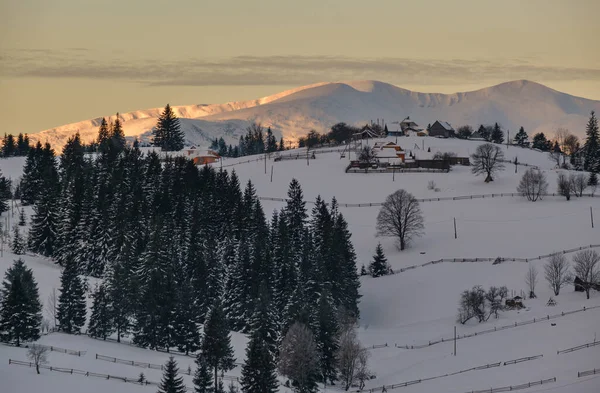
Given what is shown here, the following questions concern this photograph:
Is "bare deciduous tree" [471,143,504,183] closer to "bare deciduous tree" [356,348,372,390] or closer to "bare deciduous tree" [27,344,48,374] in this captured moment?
"bare deciduous tree" [356,348,372,390]

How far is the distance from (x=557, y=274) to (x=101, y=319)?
40.8m

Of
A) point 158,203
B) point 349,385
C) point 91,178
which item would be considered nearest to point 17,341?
point 349,385

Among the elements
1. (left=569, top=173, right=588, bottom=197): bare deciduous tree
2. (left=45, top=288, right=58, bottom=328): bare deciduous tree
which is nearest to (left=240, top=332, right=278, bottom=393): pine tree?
(left=45, top=288, right=58, bottom=328): bare deciduous tree

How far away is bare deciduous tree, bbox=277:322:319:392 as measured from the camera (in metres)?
65.7

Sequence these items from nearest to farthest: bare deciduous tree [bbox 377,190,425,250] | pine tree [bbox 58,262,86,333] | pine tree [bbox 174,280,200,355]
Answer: pine tree [bbox 174,280,200,355], pine tree [bbox 58,262,86,333], bare deciduous tree [bbox 377,190,425,250]

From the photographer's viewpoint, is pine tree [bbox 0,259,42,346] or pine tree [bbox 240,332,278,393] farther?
pine tree [bbox 0,259,42,346]

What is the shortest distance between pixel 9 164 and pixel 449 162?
224 feet

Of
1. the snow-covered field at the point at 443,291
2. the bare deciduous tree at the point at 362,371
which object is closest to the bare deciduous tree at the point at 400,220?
the snow-covered field at the point at 443,291

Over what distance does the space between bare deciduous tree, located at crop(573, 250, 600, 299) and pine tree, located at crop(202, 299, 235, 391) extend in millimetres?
36437

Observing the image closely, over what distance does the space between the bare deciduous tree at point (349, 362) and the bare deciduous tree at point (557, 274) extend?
2424 centimetres

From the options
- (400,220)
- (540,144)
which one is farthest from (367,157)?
(540,144)

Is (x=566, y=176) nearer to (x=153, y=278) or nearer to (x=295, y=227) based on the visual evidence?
(x=295, y=227)

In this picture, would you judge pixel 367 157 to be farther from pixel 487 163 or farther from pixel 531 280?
pixel 531 280

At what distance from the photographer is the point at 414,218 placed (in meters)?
110
